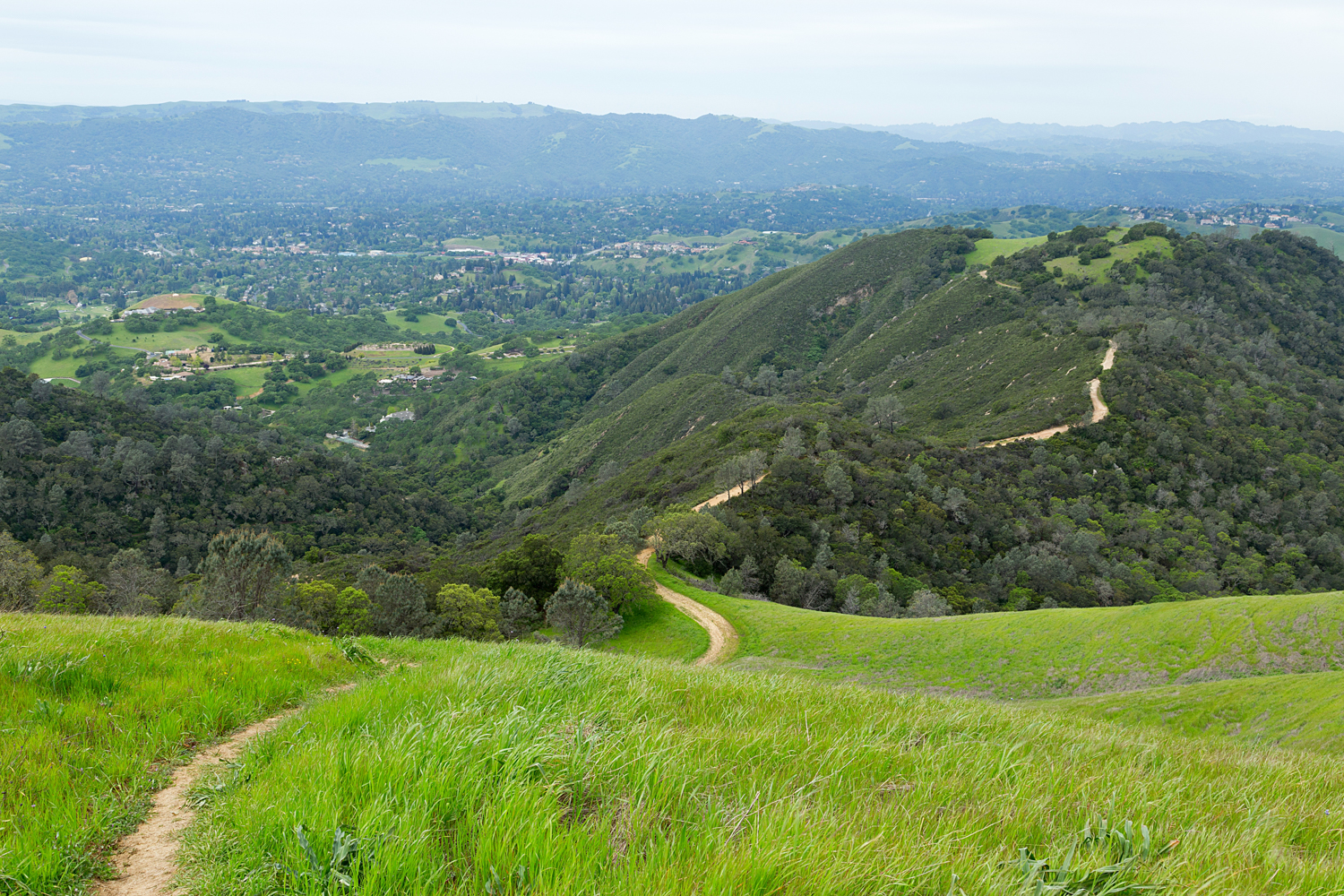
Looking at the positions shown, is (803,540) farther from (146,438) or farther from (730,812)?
(146,438)

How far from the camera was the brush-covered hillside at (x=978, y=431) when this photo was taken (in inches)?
1854

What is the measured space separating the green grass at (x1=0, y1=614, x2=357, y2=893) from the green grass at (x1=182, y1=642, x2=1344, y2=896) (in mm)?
600

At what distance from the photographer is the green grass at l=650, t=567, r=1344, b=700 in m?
21.5

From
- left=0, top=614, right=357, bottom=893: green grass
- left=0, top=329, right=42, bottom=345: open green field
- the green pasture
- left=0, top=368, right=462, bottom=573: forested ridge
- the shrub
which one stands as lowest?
left=0, top=368, right=462, bottom=573: forested ridge

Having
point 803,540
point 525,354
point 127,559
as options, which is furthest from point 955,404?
point 525,354

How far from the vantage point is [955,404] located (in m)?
86.4

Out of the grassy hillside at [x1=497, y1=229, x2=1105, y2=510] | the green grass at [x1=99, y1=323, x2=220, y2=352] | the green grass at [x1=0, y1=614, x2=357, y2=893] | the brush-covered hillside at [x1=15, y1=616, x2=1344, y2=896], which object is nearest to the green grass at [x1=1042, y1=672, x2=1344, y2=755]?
the brush-covered hillside at [x1=15, y1=616, x2=1344, y2=896]

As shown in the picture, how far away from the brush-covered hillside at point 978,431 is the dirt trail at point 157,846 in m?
35.4

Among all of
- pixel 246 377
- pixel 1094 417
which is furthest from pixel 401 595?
pixel 246 377

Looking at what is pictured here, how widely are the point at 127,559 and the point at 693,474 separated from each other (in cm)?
4219

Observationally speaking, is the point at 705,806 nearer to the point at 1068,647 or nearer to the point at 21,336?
the point at 1068,647

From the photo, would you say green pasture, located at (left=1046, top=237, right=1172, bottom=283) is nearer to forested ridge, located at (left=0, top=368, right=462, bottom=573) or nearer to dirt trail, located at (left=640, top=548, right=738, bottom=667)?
dirt trail, located at (left=640, top=548, right=738, bottom=667)

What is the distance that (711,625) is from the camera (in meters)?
31.4

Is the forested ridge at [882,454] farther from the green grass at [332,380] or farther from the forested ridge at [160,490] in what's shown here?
the green grass at [332,380]
